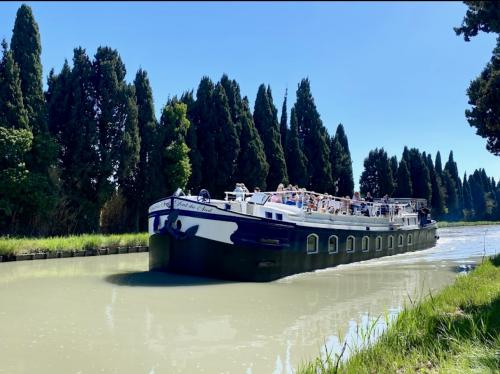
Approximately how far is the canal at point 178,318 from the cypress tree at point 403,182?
50.5m

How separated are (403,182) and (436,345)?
208 ft

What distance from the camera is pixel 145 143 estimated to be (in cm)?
3275

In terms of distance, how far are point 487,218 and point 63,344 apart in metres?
91.3

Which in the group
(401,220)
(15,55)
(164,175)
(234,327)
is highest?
(15,55)

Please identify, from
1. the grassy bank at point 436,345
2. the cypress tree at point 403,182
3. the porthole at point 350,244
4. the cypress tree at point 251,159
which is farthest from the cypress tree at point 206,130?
the cypress tree at point 403,182

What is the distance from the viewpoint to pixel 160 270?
16.8 metres

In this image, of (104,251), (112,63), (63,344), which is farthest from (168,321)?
(112,63)

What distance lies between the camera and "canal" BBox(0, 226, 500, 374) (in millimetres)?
7199

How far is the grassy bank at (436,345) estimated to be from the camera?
17.4 ft

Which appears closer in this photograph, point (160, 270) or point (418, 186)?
point (160, 270)

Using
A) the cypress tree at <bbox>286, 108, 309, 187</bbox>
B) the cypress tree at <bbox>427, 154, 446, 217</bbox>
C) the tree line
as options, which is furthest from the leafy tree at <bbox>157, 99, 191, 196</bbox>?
the cypress tree at <bbox>427, 154, 446, 217</bbox>

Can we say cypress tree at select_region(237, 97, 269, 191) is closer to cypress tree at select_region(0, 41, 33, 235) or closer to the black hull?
cypress tree at select_region(0, 41, 33, 235)

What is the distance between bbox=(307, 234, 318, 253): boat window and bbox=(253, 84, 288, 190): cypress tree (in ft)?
83.3

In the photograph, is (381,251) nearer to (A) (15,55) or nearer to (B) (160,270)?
(B) (160,270)
